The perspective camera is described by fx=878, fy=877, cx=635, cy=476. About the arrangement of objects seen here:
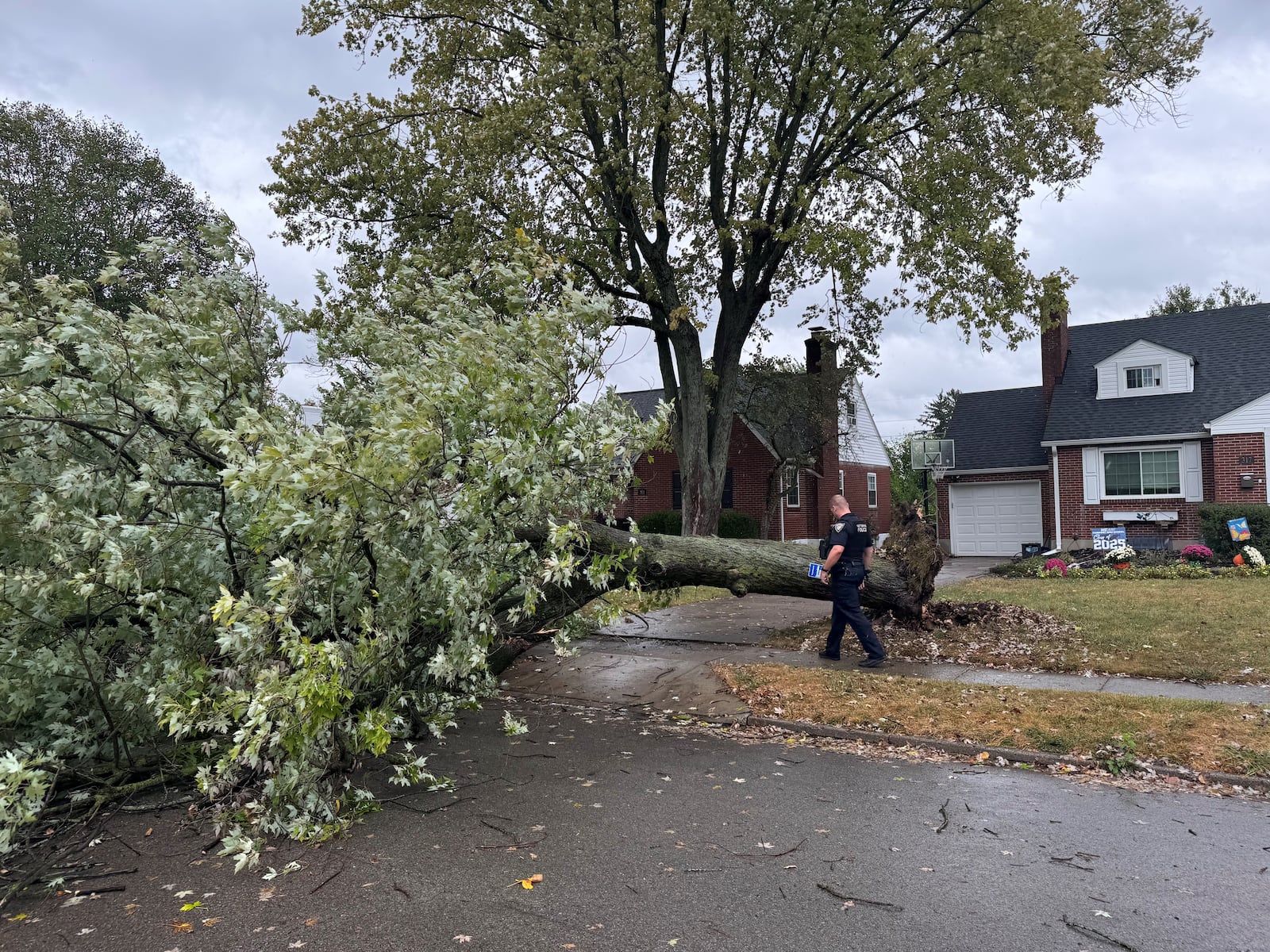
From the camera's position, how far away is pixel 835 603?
929 cm

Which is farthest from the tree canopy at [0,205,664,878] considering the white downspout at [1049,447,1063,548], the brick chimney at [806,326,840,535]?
the white downspout at [1049,447,1063,548]


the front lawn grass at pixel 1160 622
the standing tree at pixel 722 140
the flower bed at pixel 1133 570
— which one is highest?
the standing tree at pixel 722 140

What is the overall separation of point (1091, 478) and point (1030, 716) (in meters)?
18.4

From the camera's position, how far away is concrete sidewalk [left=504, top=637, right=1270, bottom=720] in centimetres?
759

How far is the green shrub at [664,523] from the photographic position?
27594 millimetres

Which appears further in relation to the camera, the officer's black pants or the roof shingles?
the roof shingles

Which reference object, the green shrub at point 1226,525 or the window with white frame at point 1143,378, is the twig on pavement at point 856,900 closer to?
the green shrub at point 1226,525

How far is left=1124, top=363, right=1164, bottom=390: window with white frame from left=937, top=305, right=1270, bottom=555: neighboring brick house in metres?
0.03

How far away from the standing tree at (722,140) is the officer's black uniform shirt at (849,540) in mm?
6730

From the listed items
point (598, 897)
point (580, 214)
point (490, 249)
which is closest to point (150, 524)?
point (598, 897)

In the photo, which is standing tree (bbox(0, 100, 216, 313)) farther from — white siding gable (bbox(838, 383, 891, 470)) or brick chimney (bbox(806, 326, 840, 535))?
white siding gable (bbox(838, 383, 891, 470))

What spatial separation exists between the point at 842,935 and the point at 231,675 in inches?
129

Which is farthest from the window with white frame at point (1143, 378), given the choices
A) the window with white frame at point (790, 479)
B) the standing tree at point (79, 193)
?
the standing tree at point (79, 193)

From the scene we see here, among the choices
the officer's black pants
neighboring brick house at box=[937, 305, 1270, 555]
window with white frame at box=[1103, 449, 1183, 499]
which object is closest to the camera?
the officer's black pants
